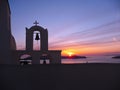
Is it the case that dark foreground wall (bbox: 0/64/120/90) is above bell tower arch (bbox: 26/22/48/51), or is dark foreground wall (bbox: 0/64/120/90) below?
below

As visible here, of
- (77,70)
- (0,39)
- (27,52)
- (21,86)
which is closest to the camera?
(21,86)

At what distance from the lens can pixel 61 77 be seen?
505cm

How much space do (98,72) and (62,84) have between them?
1164mm

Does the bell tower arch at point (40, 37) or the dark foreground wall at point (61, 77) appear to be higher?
the bell tower arch at point (40, 37)

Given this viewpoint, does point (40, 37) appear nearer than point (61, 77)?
No

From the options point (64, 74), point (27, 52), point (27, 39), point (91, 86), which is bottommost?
point (91, 86)

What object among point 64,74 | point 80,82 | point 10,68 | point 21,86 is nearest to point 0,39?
point 10,68

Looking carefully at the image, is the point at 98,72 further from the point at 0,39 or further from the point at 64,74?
the point at 0,39

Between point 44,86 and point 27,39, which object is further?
point 27,39

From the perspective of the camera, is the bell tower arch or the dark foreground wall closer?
the dark foreground wall

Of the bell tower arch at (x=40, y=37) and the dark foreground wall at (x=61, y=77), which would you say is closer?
the dark foreground wall at (x=61, y=77)

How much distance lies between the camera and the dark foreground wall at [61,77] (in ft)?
15.9

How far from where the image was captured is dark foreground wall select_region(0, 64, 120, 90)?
4832 millimetres

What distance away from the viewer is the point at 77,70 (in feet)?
17.0
